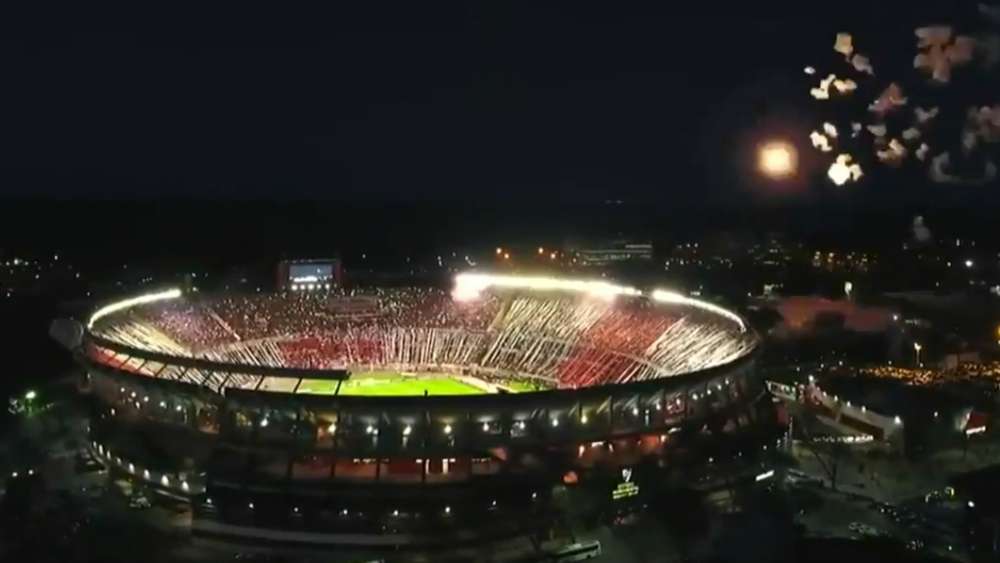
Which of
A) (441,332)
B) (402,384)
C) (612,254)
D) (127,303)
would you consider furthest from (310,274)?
(612,254)

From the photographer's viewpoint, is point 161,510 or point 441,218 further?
point 441,218

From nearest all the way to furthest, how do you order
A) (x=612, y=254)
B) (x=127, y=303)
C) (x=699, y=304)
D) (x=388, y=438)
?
(x=388, y=438)
(x=699, y=304)
(x=127, y=303)
(x=612, y=254)

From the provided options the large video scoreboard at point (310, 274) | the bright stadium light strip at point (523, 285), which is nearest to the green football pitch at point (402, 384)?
the bright stadium light strip at point (523, 285)

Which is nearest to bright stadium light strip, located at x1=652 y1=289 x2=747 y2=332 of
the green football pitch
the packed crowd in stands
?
the packed crowd in stands

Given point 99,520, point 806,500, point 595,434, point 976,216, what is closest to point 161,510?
point 99,520

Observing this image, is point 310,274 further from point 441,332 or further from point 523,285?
point 523,285

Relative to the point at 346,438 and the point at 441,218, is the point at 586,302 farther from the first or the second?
the point at 441,218
